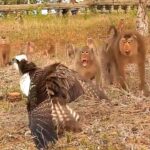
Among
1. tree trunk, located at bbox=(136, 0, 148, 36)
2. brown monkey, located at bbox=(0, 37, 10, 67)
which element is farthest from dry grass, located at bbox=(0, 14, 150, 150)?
tree trunk, located at bbox=(136, 0, 148, 36)

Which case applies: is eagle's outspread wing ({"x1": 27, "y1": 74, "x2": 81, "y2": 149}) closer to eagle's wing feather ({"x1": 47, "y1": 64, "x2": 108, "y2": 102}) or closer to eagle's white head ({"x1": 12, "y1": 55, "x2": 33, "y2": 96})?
Answer: eagle's wing feather ({"x1": 47, "y1": 64, "x2": 108, "y2": 102})

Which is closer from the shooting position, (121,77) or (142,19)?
(121,77)

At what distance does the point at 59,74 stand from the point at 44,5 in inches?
669

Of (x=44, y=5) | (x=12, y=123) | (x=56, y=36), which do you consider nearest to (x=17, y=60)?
(x=12, y=123)

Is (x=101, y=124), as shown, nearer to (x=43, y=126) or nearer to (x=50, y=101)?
(x=50, y=101)

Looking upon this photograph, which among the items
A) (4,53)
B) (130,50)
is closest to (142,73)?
(130,50)

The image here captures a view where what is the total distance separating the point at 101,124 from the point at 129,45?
6.97 feet

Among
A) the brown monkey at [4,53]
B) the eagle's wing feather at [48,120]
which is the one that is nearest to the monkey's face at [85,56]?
the eagle's wing feather at [48,120]

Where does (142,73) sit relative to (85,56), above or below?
below

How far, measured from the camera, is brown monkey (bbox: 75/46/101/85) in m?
8.65

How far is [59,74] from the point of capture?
5711mm

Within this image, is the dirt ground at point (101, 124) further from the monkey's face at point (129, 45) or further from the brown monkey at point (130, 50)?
the monkey's face at point (129, 45)

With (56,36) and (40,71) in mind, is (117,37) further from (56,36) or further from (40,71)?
(56,36)

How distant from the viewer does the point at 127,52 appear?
805 centimetres
